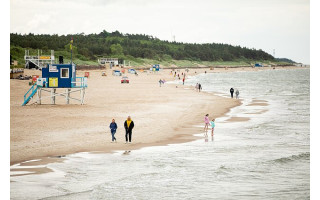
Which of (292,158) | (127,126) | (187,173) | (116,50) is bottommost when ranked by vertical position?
(187,173)

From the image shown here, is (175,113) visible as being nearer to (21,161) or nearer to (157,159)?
(157,159)

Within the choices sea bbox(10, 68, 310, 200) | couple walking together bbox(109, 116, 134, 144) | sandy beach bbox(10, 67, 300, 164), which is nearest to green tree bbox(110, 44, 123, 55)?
sandy beach bbox(10, 67, 300, 164)

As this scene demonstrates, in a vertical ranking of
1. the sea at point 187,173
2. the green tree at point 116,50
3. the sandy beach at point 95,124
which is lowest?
the sea at point 187,173

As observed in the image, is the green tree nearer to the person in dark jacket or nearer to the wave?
the person in dark jacket

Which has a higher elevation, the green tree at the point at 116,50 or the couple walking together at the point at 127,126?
the green tree at the point at 116,50

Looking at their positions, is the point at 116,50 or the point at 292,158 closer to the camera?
the point at 292,158

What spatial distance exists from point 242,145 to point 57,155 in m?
9.29

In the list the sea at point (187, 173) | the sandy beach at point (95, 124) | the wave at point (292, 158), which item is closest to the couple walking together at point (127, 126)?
the sandy beach at point (95, 124)

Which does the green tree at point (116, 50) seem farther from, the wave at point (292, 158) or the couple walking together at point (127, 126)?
the wave at point (292, 158)

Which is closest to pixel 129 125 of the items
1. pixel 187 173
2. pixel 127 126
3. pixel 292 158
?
pixel 127 126

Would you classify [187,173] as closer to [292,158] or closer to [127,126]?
[292,158]

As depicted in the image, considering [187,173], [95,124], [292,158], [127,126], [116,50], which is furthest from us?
[116,50]

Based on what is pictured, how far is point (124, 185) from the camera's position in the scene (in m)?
14.9

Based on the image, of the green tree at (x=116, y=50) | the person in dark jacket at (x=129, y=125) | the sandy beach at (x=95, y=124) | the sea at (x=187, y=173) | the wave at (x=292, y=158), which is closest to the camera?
the sea at (x=187, y=173)
